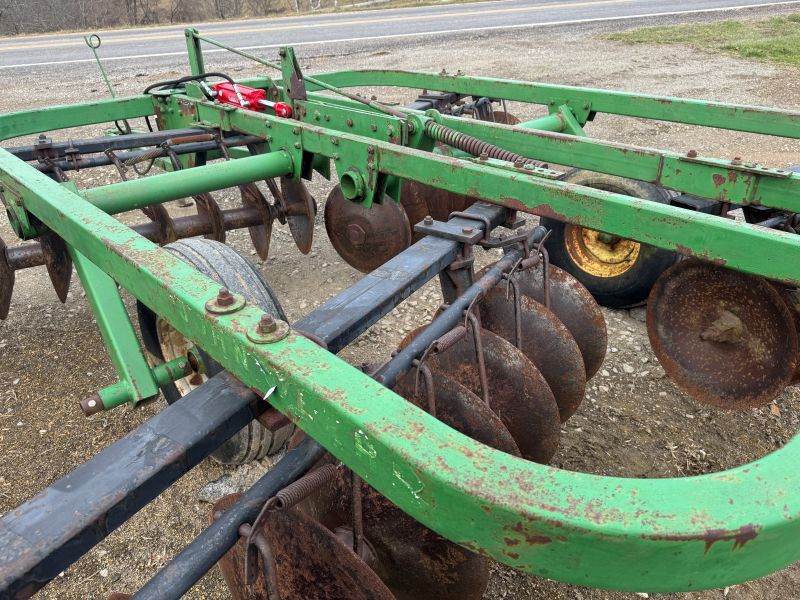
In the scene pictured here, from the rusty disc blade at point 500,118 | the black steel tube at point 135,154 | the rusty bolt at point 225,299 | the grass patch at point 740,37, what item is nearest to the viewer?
the rusty bolt at point 225,299

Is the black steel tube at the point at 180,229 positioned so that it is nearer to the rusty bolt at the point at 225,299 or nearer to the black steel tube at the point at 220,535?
the rusty bolt at the point at 225,299

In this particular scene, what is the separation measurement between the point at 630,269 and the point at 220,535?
8.14ft

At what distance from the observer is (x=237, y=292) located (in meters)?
2.05

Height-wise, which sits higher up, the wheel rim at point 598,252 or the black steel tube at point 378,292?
the black steel tube at point 378,292

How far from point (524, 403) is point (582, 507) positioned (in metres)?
1.07

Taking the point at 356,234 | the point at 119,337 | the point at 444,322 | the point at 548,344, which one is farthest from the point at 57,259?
the point at 548,344

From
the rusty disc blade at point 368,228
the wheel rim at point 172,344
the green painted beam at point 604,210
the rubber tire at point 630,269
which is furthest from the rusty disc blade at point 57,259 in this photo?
the rubber tire at point 630,269

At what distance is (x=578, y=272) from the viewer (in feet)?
10.5

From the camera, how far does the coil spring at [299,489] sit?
1.22 meters

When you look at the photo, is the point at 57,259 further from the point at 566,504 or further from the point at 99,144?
the point at 566,504

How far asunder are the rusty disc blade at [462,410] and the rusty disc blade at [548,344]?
19.9 inches

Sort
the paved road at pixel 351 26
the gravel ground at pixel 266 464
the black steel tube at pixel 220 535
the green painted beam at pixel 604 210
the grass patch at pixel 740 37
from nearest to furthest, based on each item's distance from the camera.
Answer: the black steel tube at pixel 220 535
the green painted beam at pixel 604 210
the gravel ground at pixel 266 464
the grass patch at pixel 740 37
the paved road at pixel 351 26

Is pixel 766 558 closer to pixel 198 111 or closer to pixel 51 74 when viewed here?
pixel 198 111

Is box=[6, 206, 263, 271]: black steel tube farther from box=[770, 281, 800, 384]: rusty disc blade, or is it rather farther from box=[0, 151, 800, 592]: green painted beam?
box=[770, 281, 800, 384]: rusty disc blade
